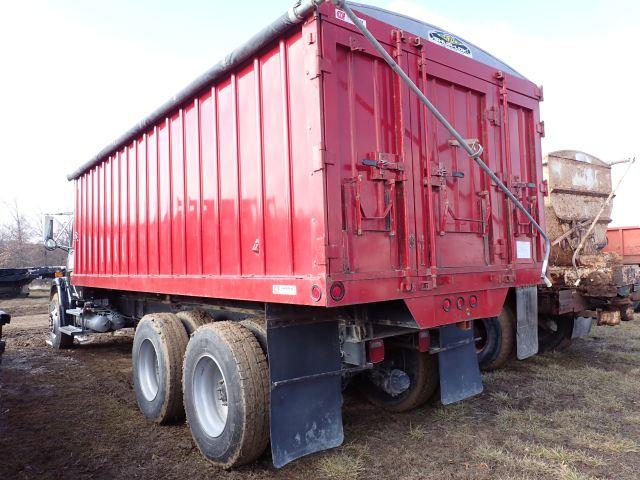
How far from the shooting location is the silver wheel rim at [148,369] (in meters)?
5.18

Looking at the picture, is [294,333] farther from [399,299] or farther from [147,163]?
[147,163]

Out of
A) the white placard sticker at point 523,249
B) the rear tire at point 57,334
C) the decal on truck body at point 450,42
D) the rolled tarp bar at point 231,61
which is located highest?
the decal on truck body at point 450,42

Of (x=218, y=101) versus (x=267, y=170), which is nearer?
(x=267, y=170)

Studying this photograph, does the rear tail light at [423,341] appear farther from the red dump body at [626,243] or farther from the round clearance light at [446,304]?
the red dump body at [626,243]

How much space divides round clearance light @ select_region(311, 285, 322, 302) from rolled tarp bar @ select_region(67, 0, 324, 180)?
1794mm

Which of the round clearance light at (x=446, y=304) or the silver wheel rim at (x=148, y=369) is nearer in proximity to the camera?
the round clearance light at (x=446, y=304)

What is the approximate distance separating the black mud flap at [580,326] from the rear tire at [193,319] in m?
5.38

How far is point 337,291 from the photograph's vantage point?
3.08 meters

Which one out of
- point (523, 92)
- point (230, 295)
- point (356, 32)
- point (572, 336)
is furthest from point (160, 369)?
point (572, 336)

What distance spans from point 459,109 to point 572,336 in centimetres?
460

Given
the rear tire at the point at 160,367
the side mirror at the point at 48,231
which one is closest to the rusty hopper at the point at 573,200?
the rear tire at the point at 160,367

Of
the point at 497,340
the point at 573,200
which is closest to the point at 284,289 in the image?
the point at 497,340

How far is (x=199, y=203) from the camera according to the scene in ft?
15.0

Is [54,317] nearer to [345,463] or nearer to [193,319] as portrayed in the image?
[193,319]
